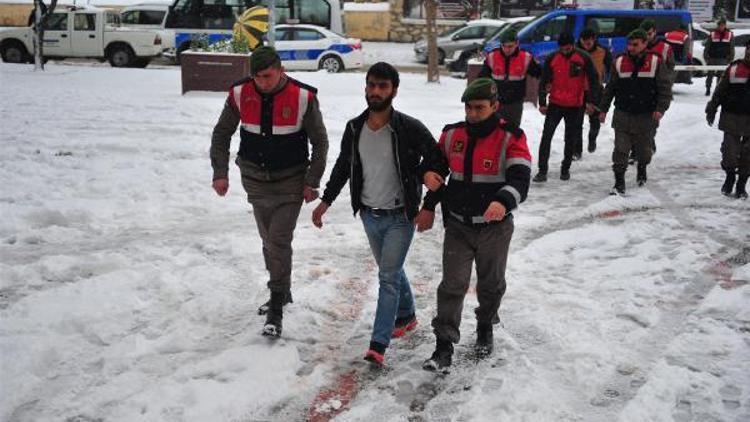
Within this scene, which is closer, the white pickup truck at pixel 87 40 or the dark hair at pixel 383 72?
the dark hair at pixel 383 72

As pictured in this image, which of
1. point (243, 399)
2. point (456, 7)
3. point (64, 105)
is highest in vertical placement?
point (456, 7)

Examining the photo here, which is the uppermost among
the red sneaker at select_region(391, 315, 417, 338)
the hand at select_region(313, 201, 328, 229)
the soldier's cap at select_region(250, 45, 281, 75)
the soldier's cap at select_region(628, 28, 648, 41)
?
the soldier's cap at select_region(628, 28, 648, 41)

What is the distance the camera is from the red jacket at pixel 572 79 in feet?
27.3

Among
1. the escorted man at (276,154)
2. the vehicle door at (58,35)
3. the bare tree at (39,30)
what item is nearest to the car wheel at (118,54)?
the vehicle door at (58,35)

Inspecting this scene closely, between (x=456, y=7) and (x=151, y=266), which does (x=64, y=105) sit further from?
(x=456, y=7)

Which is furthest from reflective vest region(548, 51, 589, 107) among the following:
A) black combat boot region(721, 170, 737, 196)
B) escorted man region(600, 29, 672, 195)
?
black combat boot region(721, 170, 737, 196)

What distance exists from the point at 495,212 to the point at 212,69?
11.3m

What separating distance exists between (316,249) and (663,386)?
10.8ft

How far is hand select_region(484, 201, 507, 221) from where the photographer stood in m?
3.63

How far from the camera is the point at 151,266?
5559 millimetres

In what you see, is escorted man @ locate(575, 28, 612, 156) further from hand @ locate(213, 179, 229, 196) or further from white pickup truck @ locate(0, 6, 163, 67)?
white pickup truck @ locate(0, 6, 163, 67)

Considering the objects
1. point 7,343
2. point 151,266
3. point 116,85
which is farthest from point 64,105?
point 7,343

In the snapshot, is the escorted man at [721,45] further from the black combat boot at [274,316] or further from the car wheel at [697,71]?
the black combat boot at [274,316]

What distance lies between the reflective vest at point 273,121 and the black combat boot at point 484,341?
1562 millimetres
